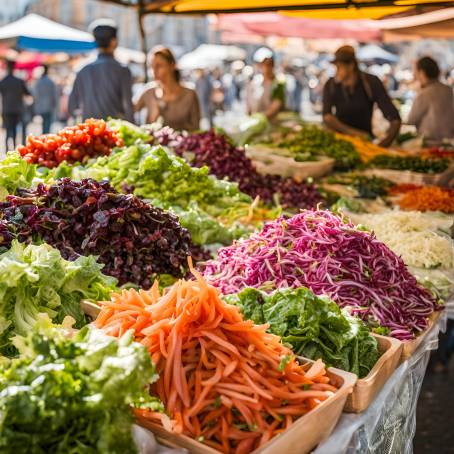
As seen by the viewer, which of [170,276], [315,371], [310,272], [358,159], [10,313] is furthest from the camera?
[358,159]

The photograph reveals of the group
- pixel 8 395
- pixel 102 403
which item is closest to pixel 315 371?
pixel 102 403

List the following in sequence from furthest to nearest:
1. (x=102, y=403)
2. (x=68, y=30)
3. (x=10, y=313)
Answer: (x=68, y=30) → (x=10, y=313) → (x=102, y=403)

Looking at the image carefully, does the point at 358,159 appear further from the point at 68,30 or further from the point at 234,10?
the point at 68,30

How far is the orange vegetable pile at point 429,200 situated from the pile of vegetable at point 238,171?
694mm

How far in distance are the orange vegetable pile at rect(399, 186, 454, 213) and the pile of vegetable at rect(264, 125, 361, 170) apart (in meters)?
1.01

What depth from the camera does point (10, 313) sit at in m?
2.33

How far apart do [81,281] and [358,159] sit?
13.6ft

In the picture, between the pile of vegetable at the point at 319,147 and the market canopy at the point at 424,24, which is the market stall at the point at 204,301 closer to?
the pile of vegetable at the point at 319,147

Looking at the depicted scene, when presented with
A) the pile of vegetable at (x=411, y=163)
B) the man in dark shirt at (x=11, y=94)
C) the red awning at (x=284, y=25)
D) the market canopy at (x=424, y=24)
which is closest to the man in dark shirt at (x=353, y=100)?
the pile of vegetable at (x=411, y=163)

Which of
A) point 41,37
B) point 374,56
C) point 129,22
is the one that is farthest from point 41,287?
point 129,22

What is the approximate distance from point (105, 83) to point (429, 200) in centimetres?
339

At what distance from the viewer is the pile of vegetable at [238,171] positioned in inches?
192

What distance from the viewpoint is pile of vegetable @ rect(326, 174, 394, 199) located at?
208 inches

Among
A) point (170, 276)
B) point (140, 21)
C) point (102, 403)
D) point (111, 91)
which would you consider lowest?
point (170, 276)
